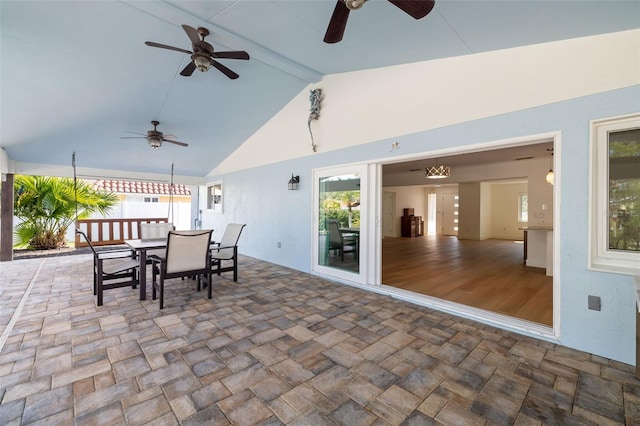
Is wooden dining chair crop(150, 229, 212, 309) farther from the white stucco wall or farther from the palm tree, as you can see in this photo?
the palm tree

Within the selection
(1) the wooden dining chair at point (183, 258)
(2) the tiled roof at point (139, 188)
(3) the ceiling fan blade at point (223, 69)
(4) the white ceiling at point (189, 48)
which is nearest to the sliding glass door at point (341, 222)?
(4) the white ceiling at point (189, 48)

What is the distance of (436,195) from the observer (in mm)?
13688

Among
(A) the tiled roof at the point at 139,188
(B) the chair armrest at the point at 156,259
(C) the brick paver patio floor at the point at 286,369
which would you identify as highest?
(A) the tiled roof at the point at 139,188

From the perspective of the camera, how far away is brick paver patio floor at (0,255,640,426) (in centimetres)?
165

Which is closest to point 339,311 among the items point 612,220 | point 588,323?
point 588,323

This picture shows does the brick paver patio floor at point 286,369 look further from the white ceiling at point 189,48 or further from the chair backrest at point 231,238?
the white ceiling at point 189,48

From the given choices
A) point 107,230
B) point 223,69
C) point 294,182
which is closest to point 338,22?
point 223,69

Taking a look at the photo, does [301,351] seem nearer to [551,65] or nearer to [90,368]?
[90,368]

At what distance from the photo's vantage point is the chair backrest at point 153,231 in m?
4.85

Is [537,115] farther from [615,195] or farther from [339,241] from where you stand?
[339,241]

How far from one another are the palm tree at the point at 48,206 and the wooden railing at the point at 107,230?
1.87 ft

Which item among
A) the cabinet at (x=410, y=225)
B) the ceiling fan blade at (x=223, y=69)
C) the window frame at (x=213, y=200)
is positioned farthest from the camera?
the cabinet at (x=410, y=225)

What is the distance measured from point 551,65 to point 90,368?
4.66 meters

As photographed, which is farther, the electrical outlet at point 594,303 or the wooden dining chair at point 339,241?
the wooden dining chair at point 339,241
